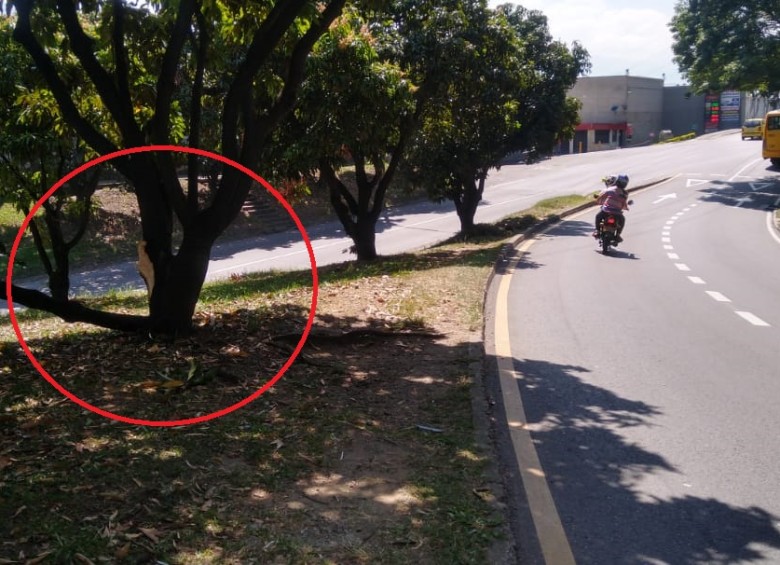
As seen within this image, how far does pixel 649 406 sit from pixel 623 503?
2.09 metres

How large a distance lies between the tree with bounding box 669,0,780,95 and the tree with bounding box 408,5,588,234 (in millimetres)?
8551

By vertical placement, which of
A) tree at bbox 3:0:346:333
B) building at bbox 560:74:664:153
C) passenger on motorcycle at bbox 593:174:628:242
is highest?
building at bbox 560:74:664:153

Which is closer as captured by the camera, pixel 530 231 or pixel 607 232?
pixel 607 232

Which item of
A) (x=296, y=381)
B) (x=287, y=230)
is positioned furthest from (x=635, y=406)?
(x=287, y=230)

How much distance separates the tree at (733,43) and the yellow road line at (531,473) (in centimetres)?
2819

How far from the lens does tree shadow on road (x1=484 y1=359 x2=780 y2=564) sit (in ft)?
14.0

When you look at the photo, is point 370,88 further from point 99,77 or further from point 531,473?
point 531,473

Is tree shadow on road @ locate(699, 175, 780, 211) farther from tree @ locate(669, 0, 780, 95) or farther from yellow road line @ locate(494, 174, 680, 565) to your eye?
yellow road line @ locate(494, 174, 680, 565)

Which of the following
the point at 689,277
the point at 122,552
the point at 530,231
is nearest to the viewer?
the point at 122,552

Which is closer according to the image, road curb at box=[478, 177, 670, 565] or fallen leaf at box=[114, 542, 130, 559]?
fallen leaf at box=[114, 542, 130, 559]

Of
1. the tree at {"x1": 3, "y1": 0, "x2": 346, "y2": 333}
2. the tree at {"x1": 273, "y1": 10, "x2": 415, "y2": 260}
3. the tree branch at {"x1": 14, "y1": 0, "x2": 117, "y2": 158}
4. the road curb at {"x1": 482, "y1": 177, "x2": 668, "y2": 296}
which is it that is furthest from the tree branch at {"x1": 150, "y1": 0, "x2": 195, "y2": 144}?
the tree at {"x1": 273, "y1": 10, "x2": 415, "y2": 260}

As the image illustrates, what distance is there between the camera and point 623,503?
15.8 ft

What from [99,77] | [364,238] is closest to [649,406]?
[99,77]

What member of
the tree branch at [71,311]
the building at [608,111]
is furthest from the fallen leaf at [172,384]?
the building at [608,111]
